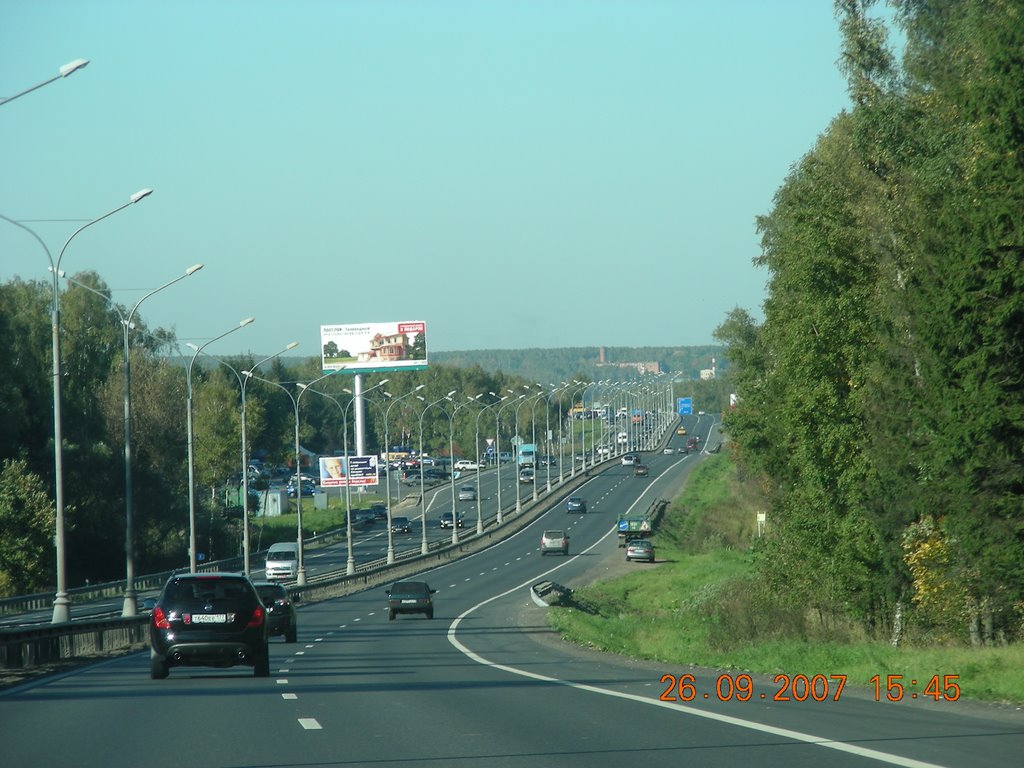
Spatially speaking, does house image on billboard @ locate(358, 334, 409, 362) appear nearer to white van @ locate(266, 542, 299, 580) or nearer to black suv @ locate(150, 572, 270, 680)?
white van @ locate(266, 542, 299, 580)

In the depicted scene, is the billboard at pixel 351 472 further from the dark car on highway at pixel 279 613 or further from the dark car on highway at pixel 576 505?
the dark car on highway at pixel 279 613

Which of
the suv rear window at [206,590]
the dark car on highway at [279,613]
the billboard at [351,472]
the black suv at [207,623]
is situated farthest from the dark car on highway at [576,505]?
the suv rear window at [206,590]

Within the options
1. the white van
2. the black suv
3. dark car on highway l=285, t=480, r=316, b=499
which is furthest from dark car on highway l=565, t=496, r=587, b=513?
the black suv

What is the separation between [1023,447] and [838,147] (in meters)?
15.0

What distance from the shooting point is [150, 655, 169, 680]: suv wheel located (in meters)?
21.3

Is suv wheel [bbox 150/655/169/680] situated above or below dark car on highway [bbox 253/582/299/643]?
above

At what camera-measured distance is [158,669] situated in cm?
2147

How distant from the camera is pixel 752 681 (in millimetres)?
18734

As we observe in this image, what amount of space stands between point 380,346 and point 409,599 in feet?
317

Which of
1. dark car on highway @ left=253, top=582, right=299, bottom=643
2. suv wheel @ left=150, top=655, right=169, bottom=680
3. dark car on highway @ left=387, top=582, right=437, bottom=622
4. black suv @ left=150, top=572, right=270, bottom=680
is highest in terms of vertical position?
black suv @ left=150, top=572, right=270, bottom=680

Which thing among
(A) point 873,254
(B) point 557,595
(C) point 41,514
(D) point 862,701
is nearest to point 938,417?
(A) point 873,254

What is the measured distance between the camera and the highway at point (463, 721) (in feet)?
35.8

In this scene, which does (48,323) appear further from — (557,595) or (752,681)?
(752,681)

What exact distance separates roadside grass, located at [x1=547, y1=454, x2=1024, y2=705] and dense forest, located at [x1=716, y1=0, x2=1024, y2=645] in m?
2.05
